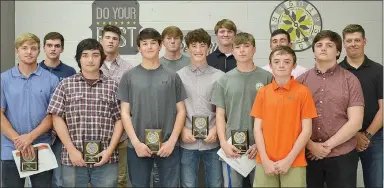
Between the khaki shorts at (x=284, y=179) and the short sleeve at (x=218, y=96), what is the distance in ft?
1.64

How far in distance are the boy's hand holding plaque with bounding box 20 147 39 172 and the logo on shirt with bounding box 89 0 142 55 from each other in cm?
184

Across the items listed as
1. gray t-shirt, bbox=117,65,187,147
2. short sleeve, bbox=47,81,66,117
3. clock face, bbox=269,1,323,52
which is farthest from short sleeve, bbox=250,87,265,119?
clock face, bbox=269,1,323,52

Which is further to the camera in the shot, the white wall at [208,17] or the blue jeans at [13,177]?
→ the white wall at [208,17]

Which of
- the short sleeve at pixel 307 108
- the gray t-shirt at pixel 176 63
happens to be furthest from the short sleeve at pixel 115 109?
the short sleeve at pixel 307 108

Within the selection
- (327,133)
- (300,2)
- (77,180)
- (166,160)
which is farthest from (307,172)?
(300,2)

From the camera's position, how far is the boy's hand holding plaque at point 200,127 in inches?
116

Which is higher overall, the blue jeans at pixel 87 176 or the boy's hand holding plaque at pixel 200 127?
the boy's hand holding plaque at pixel 200 127

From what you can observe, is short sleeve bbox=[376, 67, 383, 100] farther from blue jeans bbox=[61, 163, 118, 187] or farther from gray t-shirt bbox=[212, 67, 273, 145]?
blue jeans bbox=[61, 163, 118, 187]

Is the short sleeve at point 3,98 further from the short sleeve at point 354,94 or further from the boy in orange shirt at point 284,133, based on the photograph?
the short sleeve at point 354,94

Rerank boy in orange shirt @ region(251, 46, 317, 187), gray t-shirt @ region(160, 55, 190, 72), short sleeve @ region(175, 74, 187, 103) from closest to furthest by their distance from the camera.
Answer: boy in orange shirt @ region(251, 46, 317, 187), short sleeve @ region(175, 74, 187, 103), gray t-shirt @ region(160, 55, 190, 72)

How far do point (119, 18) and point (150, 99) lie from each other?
6.06 feet

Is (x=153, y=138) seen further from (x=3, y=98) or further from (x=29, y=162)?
(x=3, y=98)

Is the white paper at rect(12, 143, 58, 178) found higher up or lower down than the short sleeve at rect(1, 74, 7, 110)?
lower down

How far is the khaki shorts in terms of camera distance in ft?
8.73
